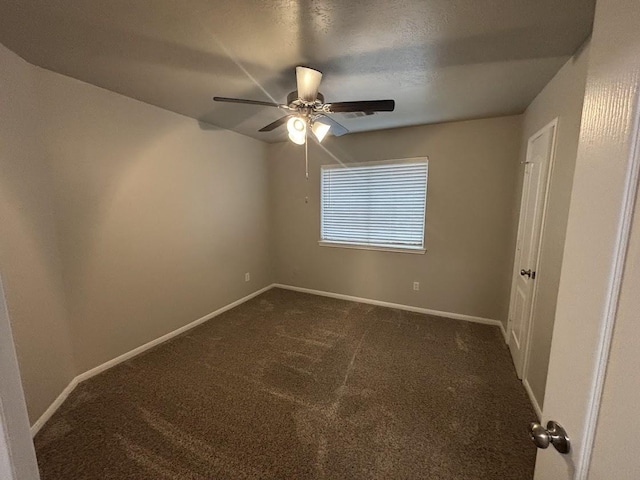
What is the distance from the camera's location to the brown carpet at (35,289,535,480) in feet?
4.85

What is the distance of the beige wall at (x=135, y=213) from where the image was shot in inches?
80.1

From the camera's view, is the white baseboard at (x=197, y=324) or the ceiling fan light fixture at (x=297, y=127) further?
the ceiling fan light fixture at (x=297, y=127)

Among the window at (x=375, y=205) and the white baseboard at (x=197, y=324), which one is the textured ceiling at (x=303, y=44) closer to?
the window at (x=375, y=205)

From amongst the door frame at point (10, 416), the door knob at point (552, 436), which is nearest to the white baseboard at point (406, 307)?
the door knob at point (552, 436)

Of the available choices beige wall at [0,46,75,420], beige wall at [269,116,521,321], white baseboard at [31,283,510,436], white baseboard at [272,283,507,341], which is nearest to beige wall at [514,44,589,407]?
white baseboard at [31,283,510,436]

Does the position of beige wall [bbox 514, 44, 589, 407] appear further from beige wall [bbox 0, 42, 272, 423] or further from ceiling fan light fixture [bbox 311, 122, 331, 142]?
beige wall [bbox 0, 42, 272, 423]

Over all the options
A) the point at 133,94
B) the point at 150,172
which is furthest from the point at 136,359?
the point at 133,94

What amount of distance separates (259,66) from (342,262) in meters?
2.74

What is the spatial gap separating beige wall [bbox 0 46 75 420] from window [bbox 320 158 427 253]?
9.63ft

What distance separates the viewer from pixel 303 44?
159cm

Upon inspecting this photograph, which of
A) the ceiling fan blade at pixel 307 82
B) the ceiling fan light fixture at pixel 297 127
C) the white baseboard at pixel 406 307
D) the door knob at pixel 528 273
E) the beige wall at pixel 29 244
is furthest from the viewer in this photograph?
the white baseboard at pixel 406 307

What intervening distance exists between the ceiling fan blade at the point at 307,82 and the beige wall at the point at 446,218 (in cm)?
184

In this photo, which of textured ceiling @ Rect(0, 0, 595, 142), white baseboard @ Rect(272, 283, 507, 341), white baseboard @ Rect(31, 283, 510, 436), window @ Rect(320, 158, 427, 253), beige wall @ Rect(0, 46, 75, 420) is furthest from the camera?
window @ Rect(320, 158, 427, 253)

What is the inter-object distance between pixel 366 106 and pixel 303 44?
537 mm
